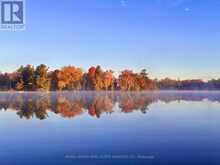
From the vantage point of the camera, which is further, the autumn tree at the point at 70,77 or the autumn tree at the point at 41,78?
the autumn tree at the point at 41,78

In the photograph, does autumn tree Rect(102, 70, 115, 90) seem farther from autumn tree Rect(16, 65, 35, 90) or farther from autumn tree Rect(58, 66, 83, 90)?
autumn tree Rect(16, 65, 35, 90)

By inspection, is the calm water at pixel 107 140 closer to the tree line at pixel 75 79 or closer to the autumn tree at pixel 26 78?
the tree line at pixel 75 79

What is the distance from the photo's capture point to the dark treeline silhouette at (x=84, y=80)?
1086cm

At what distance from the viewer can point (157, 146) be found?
14.0ft

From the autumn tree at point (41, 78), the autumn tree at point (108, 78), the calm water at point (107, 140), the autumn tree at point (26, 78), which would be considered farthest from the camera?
the autumn tree at point (26, 78)

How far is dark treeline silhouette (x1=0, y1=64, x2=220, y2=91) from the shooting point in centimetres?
1086

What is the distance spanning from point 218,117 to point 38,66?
303 inches

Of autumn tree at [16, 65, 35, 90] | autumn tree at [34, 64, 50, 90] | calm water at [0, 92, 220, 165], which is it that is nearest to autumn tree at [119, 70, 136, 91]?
autumn tree at [34, 64, 50, 90]

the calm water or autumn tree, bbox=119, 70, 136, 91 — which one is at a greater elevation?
autumn tree, bbox=119, 70, 136, 91

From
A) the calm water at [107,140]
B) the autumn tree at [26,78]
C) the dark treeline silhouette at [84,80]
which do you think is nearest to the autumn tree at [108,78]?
the dark treeline silhouette at [84,80]

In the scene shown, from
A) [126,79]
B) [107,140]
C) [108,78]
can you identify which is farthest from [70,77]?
[107,140]

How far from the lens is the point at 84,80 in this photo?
11.4m

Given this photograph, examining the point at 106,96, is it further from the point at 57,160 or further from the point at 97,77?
the point at 57,160

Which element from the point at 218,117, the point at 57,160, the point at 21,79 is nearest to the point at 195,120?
the point at 218,117
